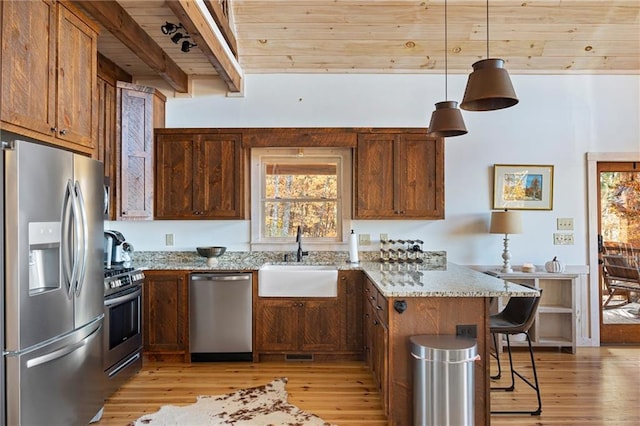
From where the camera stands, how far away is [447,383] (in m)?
2.01

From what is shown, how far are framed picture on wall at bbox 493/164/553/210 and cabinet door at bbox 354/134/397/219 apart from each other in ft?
3.87

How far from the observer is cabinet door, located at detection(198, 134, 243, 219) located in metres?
3.74

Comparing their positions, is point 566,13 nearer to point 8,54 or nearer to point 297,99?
point 297,99

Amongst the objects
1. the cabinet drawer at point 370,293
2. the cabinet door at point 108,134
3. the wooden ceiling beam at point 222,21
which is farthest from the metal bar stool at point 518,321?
the cabinet door at point 108,134

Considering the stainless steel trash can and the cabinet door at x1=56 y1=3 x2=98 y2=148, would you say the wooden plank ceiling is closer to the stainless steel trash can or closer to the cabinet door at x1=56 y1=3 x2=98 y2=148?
the cabinet door at x1=56 y1=3 x2=98 y2=148

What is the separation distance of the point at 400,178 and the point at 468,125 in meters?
1.03

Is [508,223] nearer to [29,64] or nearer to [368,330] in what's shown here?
[368,330]

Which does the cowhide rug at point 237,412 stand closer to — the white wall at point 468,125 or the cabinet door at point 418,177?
the white wall at point 468,125

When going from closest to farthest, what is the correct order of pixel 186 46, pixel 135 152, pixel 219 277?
pixel 186 46, pixel 219 277, pixel 135 152

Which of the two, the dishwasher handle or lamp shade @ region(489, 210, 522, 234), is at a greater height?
lamp shade @ region(489, 210, 522, 234)

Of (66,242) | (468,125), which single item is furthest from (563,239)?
(66,242)

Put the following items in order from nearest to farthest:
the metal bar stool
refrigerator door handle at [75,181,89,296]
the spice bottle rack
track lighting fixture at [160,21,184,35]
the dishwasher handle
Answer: refrigerator door handle at [75,181,89,296] → the metal bar stool → track lighting fixture at [160,21,184,35] → the dishwasher handle → the spice bottle rack

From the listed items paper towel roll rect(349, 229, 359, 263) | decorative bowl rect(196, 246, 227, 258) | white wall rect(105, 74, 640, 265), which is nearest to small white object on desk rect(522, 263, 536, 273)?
white wall rect(105, 74, 640, 265)

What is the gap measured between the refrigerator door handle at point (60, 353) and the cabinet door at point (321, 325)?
169 centimetres
